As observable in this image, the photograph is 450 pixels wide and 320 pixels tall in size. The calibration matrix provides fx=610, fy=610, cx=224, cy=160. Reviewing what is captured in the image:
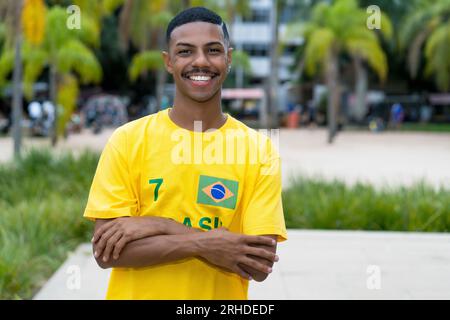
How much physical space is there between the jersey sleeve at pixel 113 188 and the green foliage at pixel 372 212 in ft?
18.2

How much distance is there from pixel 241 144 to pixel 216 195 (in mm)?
186

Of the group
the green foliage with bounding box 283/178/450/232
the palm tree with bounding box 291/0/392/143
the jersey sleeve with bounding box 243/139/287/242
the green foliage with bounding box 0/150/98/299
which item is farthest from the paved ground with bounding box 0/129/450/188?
the jersey sleeve with bounding box 243/139/287/242

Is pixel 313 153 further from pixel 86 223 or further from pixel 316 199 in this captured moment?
pixel 86 223

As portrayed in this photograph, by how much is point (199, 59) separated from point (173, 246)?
55cm

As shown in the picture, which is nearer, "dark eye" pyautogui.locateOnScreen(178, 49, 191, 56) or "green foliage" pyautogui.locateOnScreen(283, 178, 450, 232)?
Result: "dark eye" pyautogui.locateOnScreen(178, 49, 191, 56)

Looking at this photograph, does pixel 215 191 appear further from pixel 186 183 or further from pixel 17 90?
pixel 17 90

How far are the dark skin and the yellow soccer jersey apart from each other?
0.19 feet

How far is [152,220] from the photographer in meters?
1.76

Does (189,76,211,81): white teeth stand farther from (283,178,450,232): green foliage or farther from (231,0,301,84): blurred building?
(231,0,301,84): blurred building

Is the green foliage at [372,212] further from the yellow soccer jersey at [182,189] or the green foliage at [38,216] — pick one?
the yellow soccer jersey at [182,189]

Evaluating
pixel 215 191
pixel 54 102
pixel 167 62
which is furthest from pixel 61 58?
pixel 215 191

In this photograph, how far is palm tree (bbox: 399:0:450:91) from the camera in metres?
28.5

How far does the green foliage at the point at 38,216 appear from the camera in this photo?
5.05 meters

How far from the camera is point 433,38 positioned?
28.8m
